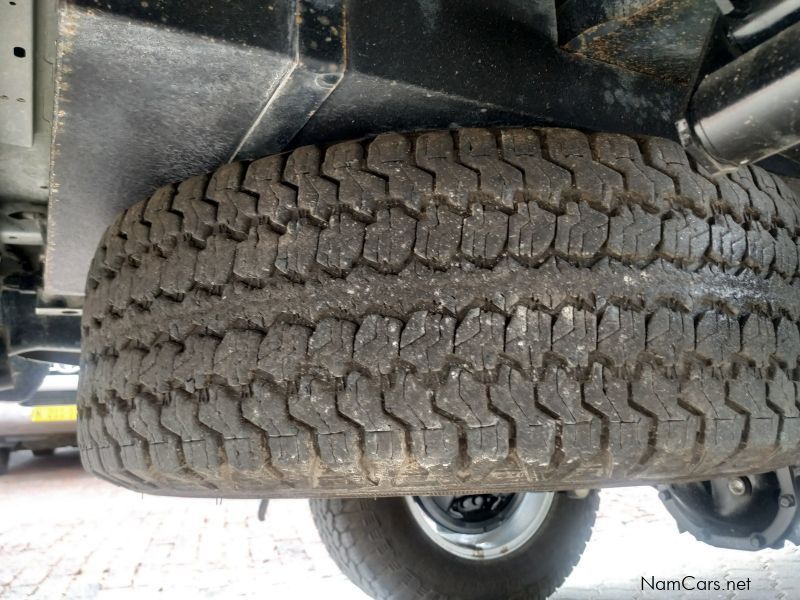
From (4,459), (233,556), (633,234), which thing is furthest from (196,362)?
(4,459)

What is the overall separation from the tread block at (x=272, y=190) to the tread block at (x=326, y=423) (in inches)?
11.1

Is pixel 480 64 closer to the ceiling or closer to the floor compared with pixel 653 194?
closer to the ceiling

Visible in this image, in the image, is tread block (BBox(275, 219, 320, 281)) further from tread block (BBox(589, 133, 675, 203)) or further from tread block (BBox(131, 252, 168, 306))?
tread block (BBox(589, 133, 675, 203))

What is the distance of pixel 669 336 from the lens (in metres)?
1.00

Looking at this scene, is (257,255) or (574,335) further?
(257,255)

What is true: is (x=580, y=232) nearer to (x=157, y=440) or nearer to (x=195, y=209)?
(x=195, y=209)

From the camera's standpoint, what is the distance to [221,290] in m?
1.11

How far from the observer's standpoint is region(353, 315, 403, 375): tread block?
3.23 feet

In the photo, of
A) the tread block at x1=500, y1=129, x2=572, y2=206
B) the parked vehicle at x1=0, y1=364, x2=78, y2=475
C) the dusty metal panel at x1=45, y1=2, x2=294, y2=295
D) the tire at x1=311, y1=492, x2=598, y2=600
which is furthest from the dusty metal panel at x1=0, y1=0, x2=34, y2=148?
the parked vehicle at x1=0, y1=364, x2=78, y2=475

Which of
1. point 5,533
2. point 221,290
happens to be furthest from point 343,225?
point 5,533

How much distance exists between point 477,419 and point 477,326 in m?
0.14

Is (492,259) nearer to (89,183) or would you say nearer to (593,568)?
(89,183)

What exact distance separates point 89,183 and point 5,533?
364cm

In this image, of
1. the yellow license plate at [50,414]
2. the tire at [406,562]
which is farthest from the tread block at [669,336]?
the yellow license plate at [50,414]
